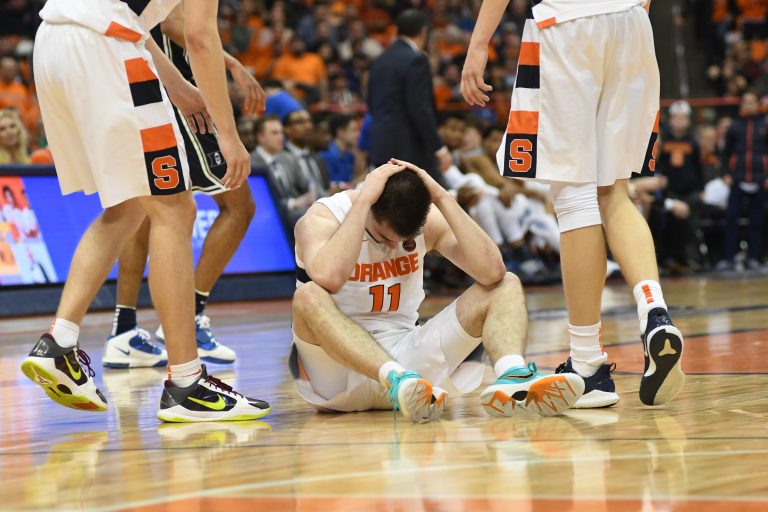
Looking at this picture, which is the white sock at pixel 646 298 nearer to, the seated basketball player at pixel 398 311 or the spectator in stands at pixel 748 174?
the seated basketball player at pixel 398 311

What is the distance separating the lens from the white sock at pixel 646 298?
3.56 meters

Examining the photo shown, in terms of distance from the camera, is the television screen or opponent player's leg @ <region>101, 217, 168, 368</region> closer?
opponent player's leg @ <region>101, 217, 168, 368</region>

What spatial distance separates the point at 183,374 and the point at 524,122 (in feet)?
4.30

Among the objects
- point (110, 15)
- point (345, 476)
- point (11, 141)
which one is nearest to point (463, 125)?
point (11, 141)

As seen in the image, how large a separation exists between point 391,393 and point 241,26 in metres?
12.2

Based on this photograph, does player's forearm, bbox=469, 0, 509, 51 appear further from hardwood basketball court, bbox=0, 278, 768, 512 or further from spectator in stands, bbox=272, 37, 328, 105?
spectator in stands, bbox=272, 37, 328, 105

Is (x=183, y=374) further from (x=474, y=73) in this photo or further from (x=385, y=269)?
(x=474, y=73)

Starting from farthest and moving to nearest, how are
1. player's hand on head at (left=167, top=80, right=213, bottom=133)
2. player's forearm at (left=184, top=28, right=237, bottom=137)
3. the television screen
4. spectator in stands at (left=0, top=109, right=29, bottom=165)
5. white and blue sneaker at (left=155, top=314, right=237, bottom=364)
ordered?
spectator in stands at (left=0, top=109, right=29, bottom=165), the television screen, white and blue sneaker at (left=155, top=314, right=237, bottom=364), player's hand on head at (left=167, top=80, right=213, bottom=133), player's forearm at (left=184, top=28, right=237, bottom=137)

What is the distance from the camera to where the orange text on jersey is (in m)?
3.75

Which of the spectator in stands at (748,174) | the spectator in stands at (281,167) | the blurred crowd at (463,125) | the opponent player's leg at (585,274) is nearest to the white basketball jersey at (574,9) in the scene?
the opponent player's leg at (585,274)

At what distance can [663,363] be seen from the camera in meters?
3.44

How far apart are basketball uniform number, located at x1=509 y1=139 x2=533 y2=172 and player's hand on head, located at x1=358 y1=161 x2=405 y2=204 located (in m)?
0.35

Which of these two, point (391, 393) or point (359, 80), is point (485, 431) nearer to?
point (391, 393)

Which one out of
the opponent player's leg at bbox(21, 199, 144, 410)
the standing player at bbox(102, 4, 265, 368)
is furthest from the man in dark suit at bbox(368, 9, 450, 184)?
the opponent player's leg at bbox(21, 199, 144, 410)
